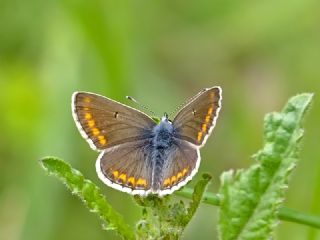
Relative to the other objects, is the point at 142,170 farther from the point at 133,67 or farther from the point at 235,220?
the point at 133,67

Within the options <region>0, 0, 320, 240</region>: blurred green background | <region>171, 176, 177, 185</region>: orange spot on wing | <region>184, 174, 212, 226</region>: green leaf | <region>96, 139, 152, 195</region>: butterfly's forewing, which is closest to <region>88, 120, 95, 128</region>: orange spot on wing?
<region>96, 139, 152, 195</region>: butterfly's forewing

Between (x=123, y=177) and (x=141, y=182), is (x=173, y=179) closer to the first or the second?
(x=141, y=182)

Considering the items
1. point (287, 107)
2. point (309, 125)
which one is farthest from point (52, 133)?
point (287, 107)

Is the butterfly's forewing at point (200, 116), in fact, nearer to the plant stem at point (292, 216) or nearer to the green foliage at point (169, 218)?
the plant stem at point (292, 216)

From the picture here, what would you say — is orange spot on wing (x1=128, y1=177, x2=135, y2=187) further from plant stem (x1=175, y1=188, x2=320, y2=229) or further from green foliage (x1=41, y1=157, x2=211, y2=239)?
plant stem (x1=175, y1=188, x2=320, y2=229)

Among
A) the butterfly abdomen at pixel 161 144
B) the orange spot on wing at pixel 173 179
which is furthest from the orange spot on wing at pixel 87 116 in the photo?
the orange spot on wing at pixel 173 179

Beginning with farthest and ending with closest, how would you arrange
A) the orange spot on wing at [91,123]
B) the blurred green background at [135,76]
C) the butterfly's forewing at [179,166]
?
the blurred green background at [135,76] → the orange spot on wing at [91,123] → the butterfly's forewing at [179,166]

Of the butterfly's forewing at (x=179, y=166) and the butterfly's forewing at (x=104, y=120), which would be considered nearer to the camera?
the butterfly's forewing at (x=179, y=166)
